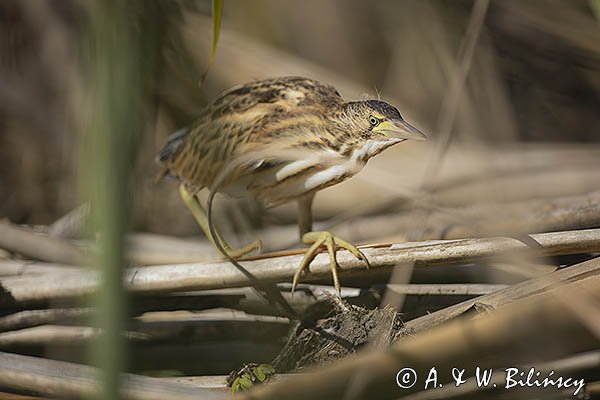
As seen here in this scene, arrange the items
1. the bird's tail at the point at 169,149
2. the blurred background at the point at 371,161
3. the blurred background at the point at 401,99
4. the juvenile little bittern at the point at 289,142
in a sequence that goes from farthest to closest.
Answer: the blurred background at the point at 401,99, the bird's tail at the point at 169,149, the blurred background at the point at 371,161, the juvenile little bittern at the point at 289,142

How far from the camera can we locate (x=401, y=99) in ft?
10.6

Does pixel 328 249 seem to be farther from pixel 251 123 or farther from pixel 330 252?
pixel 251 123

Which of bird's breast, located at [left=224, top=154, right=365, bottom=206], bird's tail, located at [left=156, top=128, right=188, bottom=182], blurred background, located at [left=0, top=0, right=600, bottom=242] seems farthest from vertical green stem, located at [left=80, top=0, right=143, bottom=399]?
blurred background, located at [left=0, top=0, right=600, bottom=242]

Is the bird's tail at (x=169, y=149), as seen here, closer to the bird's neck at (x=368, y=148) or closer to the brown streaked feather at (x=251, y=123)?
the brown streaked feather at (x=251, y=123)

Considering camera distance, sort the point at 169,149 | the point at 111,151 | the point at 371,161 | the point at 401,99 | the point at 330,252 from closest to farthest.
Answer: the point at 111,151, the point at 330,252, the point at 169,149, the point at 371,161, the point at 401,99

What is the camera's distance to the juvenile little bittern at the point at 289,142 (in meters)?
1.36

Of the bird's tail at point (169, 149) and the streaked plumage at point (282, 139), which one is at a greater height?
the bird's tail at point (169, 149)

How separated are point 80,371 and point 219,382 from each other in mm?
229

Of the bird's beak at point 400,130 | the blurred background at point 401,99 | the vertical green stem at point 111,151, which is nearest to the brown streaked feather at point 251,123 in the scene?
the bird's beak at point 400,130

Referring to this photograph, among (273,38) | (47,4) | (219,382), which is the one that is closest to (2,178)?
(47,4)

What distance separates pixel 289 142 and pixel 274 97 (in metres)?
0.12

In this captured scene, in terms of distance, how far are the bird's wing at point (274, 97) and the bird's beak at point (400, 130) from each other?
233 mm

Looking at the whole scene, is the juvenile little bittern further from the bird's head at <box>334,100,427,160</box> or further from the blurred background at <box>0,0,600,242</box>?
the blurred background at <box>0,0,600,242</box>

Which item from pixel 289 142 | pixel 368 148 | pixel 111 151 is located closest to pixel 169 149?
pixel 289 142
